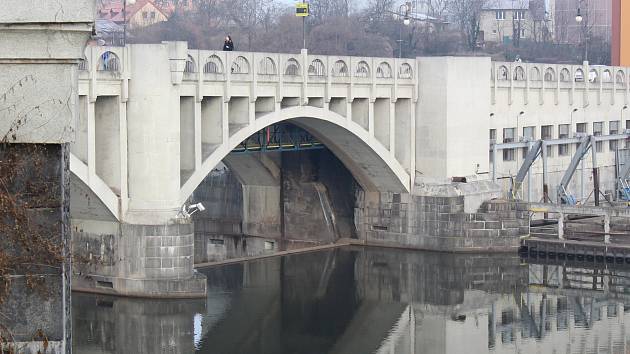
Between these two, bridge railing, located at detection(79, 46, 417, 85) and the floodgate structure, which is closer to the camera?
bridge railing, located at detection(79, 46, 417, 85)

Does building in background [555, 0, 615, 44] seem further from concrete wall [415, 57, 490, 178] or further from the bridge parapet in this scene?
concrete wall [415, 57, 490, 178]

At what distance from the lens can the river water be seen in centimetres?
2748

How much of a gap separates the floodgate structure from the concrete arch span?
5cm

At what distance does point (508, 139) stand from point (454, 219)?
6.22 meters

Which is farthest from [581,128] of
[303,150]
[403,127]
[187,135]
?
[187,135]

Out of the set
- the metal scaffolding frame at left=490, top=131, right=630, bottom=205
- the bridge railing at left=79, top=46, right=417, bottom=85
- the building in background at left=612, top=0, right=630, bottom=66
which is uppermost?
the building in background at left=612, top=0, right=630, bottom=66

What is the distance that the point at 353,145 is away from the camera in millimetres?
37719

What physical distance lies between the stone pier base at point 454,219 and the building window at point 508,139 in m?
3.65

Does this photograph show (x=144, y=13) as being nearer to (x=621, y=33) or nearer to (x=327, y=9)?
(x=327, y=9)

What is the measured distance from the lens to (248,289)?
1303 inches

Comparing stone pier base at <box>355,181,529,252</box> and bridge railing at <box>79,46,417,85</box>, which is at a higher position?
bridge railing at <box>79,46,417,85</box>

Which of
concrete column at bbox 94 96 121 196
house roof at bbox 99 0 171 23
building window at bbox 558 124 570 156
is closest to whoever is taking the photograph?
concrete column at bbox 94 96 121 196

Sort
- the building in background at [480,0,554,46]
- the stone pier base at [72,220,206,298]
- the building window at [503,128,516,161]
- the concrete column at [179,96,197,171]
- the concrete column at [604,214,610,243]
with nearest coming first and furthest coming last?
the stone pier base at [72,220,206,298]
the concrete column at [179,96,197,171]
the concrete column at [604,214,610,243]
the building window at [503,128,516,161]
the building in background at [480,0,554,46]

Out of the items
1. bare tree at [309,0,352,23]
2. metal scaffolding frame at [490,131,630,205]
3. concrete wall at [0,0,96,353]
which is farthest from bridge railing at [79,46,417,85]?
bare tree at [309,0,352,23]
